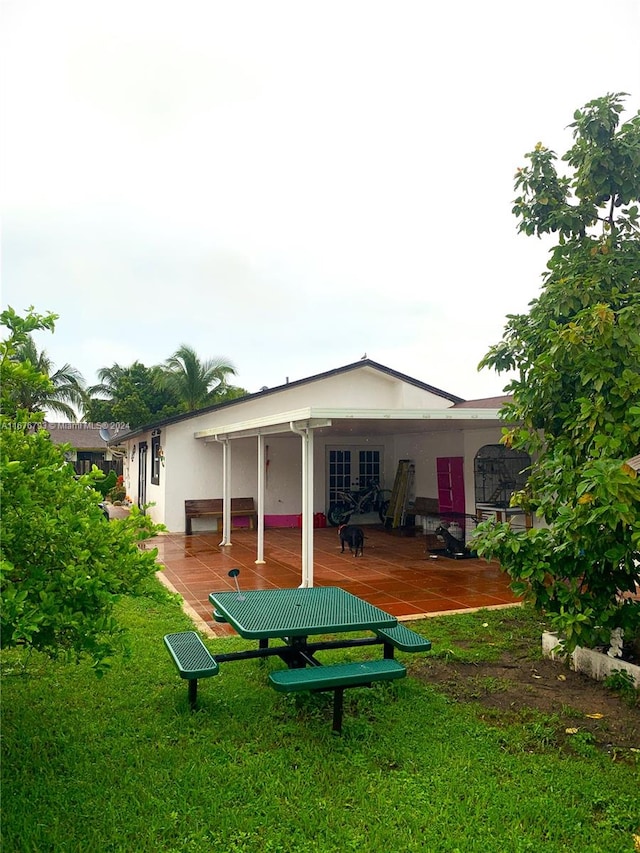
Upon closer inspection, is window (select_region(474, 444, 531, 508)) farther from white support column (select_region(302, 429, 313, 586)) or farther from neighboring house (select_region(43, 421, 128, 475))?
neighboring house (select_region(43, 421, 128, 475))

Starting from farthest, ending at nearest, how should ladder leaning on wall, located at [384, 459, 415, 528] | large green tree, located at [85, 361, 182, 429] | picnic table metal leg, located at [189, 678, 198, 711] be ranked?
large green tree, located at [85, 361, 182, 429] < ladder leaning on wall, located at [384, 459, 415, 528] < picnic table metal leg, located at [189, 678, 198, 711]

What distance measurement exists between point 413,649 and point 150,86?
6.11 m

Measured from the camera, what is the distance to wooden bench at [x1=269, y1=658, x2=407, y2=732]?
3611mm

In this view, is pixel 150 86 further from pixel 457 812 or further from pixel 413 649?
pixel 457 812

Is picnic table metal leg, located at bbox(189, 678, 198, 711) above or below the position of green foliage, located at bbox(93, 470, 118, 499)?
below

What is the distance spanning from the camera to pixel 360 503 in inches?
608

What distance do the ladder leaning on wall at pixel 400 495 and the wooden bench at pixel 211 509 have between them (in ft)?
11.5

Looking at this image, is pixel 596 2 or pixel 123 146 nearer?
pixel 596 2

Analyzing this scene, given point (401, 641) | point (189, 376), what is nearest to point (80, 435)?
point (189, 376)

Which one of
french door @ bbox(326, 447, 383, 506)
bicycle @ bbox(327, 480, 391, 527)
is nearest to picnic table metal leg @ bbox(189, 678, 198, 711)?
bicycle @ bbox(327, 480, 391, 527)

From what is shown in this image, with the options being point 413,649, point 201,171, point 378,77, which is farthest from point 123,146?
point 413,649

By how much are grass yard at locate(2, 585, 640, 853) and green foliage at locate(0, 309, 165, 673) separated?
0.42m

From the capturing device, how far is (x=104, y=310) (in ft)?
61.9

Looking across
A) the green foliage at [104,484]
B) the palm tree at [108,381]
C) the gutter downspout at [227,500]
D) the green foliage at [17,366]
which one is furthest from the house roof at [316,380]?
the palm tree at [108,381]
